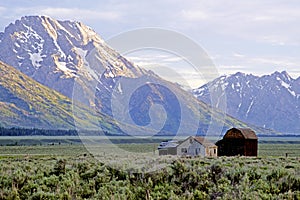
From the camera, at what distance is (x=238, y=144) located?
54.0 meters

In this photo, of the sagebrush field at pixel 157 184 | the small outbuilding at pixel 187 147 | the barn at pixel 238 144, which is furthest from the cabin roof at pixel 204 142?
the sagebrush field at pixel 157 184

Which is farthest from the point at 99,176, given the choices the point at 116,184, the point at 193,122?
the point at 193,122

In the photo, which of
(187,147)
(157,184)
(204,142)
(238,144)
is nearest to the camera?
(157,184)

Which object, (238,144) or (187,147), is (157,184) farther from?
(187,147)

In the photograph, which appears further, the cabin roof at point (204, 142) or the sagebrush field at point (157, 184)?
the cabin roof at point (204, 142)

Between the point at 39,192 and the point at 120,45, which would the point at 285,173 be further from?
the point at 120,45

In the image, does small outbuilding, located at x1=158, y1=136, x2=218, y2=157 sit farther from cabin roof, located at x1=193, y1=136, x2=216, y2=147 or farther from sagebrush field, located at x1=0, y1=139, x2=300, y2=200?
sagebrush field, located at x1=0, y1=139, x2=300, y2=200

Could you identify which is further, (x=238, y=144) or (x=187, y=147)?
(x=187, y=147)

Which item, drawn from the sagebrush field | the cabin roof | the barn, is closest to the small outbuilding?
the cabin roof

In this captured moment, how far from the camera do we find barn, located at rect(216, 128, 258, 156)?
53.7m

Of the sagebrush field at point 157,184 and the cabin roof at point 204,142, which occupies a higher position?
the cabin roof at point 204,142

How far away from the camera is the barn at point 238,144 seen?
53656 millimetres

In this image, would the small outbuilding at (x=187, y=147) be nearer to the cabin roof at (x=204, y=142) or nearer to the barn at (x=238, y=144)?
the cabin roof at (x=204, y=142)

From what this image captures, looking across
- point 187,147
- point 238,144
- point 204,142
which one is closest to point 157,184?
point 238,144
